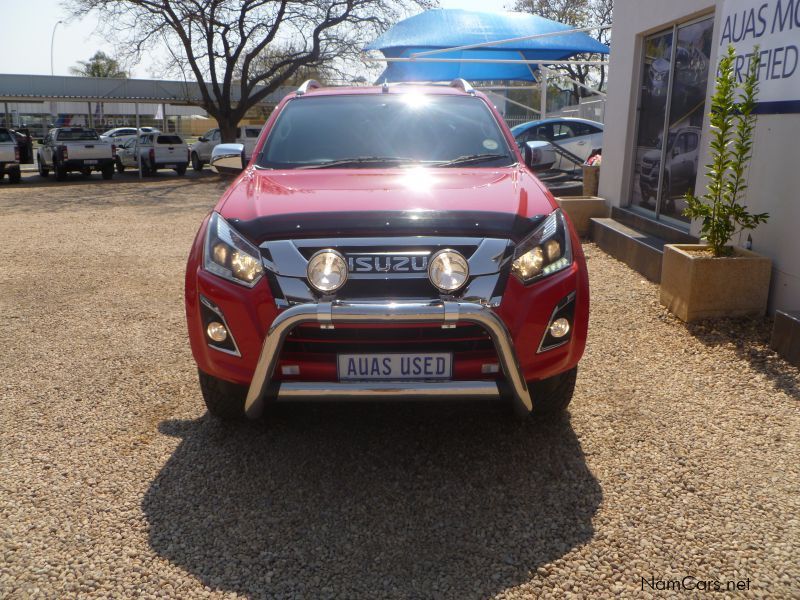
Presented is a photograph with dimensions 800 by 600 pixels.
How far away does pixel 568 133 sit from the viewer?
15492mm

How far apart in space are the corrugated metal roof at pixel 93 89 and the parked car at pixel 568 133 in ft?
91.3

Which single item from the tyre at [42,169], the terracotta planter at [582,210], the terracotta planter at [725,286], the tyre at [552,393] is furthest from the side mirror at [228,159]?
the tyre at [42,169]

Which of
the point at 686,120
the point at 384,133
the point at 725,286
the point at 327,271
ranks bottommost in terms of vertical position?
the point at 725,286

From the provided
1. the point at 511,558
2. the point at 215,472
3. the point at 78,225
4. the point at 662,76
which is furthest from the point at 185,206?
the point at 511,558

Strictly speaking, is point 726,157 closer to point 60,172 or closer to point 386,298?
point 386,298

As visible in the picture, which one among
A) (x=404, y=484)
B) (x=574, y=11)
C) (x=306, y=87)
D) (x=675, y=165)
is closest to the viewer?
(x=404, y=484)

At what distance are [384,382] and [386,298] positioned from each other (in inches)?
13.7

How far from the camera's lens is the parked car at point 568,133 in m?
15.2

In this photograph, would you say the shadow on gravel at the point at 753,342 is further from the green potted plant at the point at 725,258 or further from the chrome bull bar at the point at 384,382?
the chrome bull bar at the point at 384,382

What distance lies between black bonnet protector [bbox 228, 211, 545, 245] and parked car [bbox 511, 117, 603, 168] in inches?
491

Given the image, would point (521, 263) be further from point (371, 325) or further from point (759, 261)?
point (759, 261)

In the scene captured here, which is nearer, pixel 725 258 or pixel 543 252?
pixel 543 252

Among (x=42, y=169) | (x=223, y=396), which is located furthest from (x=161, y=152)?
(x=223, y=396)

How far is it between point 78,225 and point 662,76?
31.3 ft
